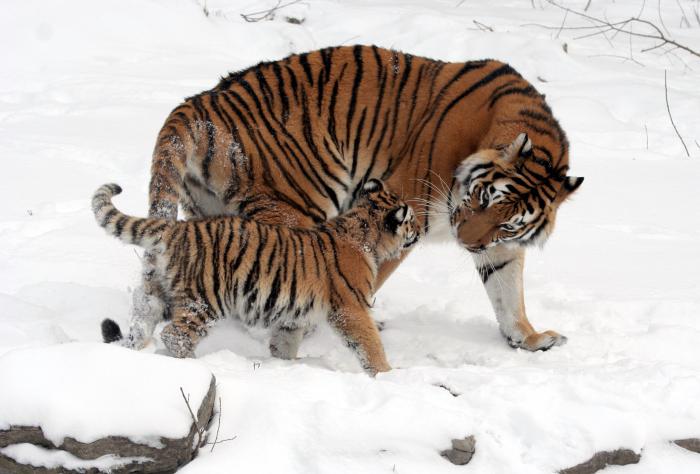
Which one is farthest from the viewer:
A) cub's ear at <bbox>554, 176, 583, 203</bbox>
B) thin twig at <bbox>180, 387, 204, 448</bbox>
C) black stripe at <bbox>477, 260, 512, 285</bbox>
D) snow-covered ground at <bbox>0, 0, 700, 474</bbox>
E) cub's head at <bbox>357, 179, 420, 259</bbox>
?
black stripe at <bbox>477, 260, 512, 285</bbox>

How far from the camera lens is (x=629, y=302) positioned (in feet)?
15.9

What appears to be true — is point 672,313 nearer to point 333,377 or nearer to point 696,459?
point 696,459

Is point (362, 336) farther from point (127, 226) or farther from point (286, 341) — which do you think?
point (127, 226)

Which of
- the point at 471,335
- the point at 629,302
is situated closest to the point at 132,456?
the point at 471,335

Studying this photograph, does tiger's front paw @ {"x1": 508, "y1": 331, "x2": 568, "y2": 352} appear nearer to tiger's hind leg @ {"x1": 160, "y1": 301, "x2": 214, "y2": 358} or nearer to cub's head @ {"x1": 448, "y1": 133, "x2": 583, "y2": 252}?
cub's head @ {"x1": 448, "y1": 133, "x2": 583, "y2": 252}

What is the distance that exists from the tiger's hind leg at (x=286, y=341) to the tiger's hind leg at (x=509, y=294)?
3.38 ft

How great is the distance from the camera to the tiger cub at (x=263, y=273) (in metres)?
3.79

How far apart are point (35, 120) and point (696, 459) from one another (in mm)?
5862

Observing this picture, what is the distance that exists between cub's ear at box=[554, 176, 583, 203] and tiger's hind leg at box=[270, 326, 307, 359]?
1.37m

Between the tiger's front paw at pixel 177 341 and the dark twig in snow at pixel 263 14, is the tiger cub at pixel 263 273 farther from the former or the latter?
the dark twig in snow at pixel 263 14

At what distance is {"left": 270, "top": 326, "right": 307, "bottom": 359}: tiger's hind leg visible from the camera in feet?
13.9

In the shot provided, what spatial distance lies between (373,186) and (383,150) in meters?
0.32

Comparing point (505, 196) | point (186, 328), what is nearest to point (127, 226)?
point (186, 328)

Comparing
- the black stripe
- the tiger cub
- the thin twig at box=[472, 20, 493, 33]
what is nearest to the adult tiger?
the black stripe
